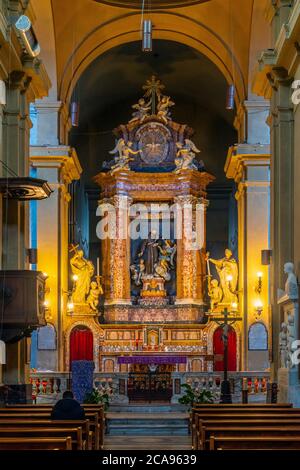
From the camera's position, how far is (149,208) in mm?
25781

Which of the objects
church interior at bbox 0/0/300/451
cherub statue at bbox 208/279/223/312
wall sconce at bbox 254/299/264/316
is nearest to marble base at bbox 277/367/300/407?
church interior at bbox 0/0/300/451

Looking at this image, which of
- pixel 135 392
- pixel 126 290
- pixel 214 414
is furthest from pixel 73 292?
pixel 214 414

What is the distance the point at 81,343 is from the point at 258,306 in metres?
4.47

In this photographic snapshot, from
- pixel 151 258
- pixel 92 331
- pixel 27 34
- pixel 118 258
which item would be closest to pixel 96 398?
pixel 27 34

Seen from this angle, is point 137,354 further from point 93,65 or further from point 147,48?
point 147,48

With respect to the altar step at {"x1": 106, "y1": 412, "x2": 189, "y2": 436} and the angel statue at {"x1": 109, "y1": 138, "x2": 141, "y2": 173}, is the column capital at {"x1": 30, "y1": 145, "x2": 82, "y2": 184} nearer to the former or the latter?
the angel statue at {"x1": 109, "y1": 138, "x2": 141, "y2": 173}

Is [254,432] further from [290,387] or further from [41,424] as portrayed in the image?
[290,387]

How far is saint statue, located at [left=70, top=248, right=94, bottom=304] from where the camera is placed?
953 inches

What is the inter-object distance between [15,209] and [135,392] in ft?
20.9

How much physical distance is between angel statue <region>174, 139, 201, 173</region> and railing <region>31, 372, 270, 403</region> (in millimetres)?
7005

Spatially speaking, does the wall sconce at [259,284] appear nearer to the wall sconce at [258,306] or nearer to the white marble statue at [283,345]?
the wall sconce at [258,306]

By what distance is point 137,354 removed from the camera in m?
23.3

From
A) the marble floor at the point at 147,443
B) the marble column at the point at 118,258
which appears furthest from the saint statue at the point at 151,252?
the marble floor at the point at 147,443

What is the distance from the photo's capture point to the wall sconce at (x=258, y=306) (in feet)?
73.8
